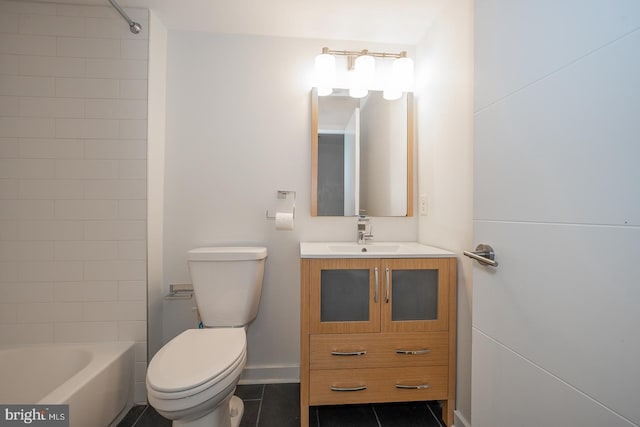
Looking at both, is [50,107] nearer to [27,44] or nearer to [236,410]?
[27,44]

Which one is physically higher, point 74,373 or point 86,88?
point 86,88

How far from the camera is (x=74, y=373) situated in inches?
58.0

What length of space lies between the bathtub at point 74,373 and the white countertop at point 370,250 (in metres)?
1.13

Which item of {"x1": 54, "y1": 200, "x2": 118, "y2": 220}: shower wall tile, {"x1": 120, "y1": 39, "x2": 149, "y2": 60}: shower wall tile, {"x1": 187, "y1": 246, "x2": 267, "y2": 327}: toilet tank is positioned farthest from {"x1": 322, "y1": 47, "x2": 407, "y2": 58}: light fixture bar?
{"x1": 54, "y1": 200, "x2": 118, "y2": 220}: shower wall tile

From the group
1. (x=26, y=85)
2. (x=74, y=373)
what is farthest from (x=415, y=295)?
(x=26, y=85)

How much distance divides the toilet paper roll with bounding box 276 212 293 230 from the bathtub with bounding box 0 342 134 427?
1088 mm

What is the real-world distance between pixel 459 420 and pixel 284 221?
1.35 meters

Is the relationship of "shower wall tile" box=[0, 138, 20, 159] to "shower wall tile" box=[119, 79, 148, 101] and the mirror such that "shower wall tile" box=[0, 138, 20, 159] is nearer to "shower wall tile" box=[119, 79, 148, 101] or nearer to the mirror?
"shower wall tile" box=[119, 79, 148, 101]

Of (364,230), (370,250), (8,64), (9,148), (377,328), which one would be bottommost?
(377,328)

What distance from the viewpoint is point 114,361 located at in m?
1.42

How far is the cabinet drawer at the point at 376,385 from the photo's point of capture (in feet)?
4.30

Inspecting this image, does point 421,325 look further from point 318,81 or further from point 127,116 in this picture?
point 127,116

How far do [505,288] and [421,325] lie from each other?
2.13ft

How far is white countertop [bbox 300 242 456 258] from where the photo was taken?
1339mm
